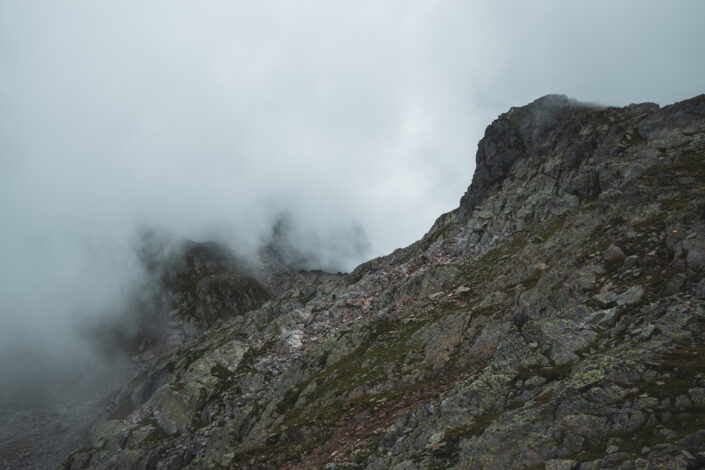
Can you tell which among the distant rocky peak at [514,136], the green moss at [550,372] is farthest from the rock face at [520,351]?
the distant rocky peak at [514,136]

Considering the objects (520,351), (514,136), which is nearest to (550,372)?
(520,351)

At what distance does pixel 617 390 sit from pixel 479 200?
293ft

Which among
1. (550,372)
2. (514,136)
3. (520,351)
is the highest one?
(514,136)

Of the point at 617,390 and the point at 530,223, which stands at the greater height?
the point at 530,223

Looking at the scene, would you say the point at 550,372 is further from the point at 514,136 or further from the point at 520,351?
the point at 514,136

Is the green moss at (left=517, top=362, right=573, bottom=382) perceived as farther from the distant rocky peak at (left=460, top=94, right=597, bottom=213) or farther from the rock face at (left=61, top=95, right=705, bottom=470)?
the distant rocky peak at (left=460, top=94, right=597, bottom=213)

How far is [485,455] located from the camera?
46.1 ft

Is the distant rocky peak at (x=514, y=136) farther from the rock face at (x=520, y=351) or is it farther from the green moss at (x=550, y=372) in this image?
the green moss at (x=550, y=372)

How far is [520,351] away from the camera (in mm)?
20859

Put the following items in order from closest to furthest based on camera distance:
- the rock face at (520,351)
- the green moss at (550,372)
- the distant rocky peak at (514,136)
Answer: the rock face at (520,351) → the green moss at (550,372) → the distant rocky peak at (514,136)

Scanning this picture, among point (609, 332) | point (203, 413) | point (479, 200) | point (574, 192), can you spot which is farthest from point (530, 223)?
point (203, 413)

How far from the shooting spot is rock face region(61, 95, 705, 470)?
12.9m

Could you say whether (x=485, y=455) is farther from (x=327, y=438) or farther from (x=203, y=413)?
(x=203, y=413)

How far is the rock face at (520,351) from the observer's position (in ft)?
42.3
